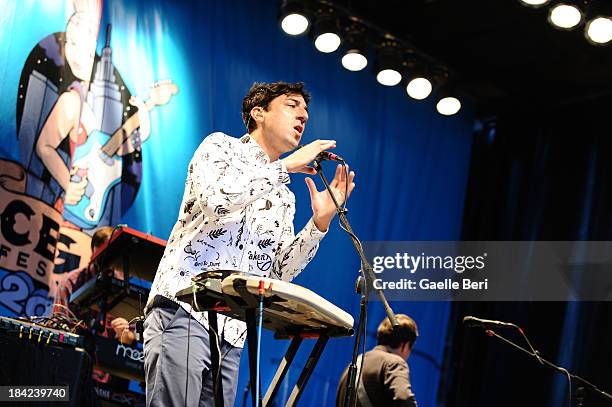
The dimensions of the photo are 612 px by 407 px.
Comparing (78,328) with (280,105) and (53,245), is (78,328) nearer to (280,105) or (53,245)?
(53,245)

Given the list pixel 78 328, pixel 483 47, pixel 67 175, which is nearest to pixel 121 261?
pixel 78 328

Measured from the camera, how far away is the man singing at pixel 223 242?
2.56m

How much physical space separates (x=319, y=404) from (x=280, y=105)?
12.3 feet

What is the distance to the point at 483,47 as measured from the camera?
24.0 ft

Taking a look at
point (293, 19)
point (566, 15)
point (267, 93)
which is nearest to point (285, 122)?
point (267, 93)

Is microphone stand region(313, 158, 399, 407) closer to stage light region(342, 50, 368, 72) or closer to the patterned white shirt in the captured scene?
the patterned white shirt

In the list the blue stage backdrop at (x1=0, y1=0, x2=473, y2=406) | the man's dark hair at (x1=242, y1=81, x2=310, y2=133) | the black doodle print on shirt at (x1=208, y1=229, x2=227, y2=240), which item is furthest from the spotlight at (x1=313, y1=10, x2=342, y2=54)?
the black doodle print on shirt at (x1=208, y1=229, x2=227, y2=240)

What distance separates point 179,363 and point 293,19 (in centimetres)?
435

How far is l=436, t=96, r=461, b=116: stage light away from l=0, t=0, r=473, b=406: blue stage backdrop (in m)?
0.32

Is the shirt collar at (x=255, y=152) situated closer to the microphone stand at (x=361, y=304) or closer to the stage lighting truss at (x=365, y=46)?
the microphone stand at (x=361, y=304)

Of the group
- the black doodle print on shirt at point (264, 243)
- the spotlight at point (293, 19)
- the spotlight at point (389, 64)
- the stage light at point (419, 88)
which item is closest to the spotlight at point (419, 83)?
the stage light at point (419, 88)

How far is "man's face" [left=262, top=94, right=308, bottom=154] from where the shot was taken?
3.05 metres

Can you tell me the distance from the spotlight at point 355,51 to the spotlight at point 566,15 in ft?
4.90

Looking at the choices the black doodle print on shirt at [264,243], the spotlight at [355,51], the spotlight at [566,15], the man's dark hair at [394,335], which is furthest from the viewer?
the spotlight at [355,51]
